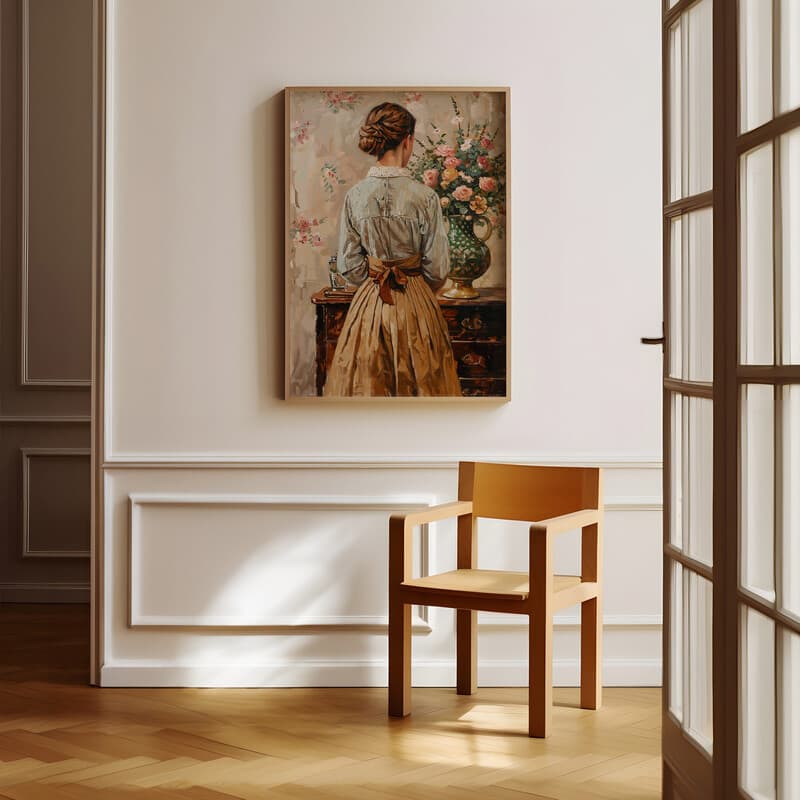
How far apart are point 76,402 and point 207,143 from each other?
194 cm

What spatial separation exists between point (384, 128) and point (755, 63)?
6.19ft

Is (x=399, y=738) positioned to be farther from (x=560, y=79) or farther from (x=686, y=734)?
(x=560, y=79)

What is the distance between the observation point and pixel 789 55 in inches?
66.2

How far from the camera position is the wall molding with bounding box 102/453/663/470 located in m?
3.56

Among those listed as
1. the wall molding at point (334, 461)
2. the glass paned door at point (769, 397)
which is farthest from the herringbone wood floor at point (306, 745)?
the glass paned door at point (769, 397)

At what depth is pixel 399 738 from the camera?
299 centimetres

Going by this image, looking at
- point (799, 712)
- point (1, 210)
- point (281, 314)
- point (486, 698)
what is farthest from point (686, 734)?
point (1, 210)

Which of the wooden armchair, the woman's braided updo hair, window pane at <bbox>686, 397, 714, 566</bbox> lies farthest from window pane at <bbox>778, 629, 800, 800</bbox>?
the woman's braided updo hair

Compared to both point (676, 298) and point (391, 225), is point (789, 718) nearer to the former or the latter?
point (676, 298)

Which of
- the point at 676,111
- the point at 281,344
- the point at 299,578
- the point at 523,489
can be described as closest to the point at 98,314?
the point at 281,344

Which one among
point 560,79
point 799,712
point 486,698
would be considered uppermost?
point 560,79

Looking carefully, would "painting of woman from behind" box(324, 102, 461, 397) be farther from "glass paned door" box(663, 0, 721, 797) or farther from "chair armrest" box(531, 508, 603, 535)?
"glass paned door" box(663, 0, 721, 797)

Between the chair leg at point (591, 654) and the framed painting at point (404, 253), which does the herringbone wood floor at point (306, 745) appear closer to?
the chair leg at point (591, 654)

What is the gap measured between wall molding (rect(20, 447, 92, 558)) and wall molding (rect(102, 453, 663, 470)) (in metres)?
1.59
